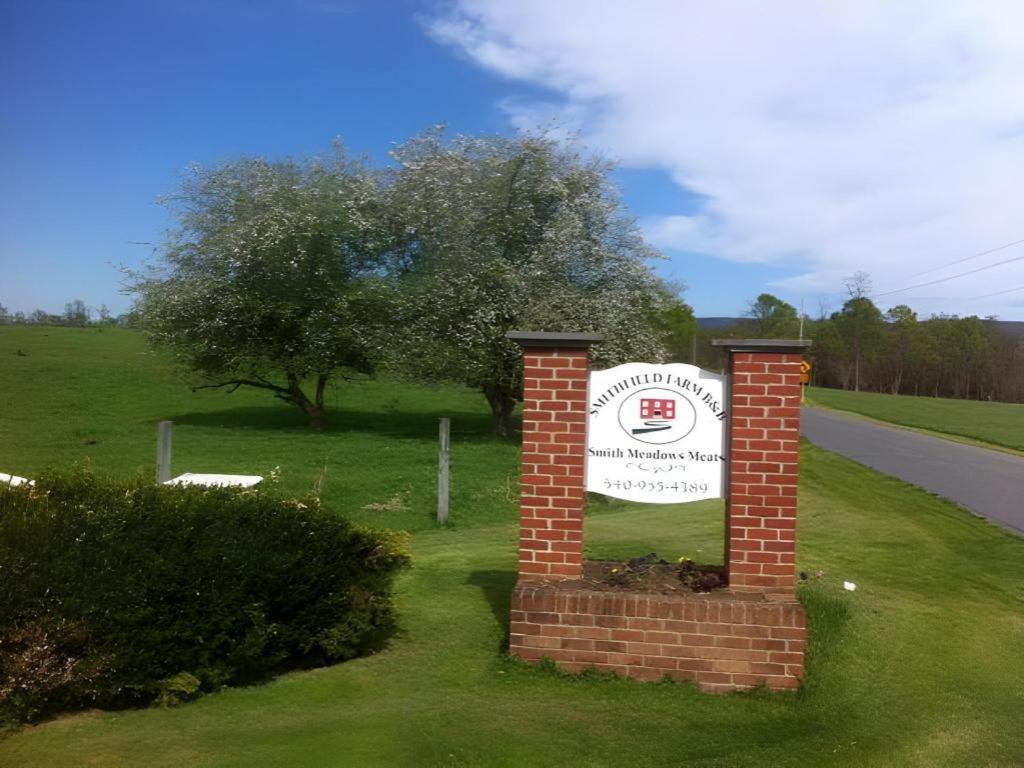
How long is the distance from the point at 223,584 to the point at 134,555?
1.50 ft

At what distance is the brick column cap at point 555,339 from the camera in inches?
202

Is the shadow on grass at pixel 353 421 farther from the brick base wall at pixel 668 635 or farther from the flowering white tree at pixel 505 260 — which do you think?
the brick base wall at pixel 668 635

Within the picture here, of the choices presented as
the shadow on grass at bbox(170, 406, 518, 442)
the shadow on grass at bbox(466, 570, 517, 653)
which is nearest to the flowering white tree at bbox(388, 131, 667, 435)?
the shadow on grass at bbox(170, 406, 518, 442)

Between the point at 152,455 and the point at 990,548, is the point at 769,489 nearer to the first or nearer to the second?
the point at 990,548

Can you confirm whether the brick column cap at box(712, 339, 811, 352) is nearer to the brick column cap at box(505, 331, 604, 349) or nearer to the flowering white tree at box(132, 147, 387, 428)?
the brick column cap at box(505, 331, 604, 349)

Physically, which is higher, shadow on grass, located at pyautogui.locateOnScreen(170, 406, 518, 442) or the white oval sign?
the white oval sign

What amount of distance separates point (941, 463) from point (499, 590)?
15001 mm

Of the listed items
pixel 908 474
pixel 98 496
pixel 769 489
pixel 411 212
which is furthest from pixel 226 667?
pixel 411 212

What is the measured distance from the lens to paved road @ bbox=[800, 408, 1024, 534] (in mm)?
13125

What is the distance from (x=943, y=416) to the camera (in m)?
37.0

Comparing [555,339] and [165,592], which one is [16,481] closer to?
[165,592]

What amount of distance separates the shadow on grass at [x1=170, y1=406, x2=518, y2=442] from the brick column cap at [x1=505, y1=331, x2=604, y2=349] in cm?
1599

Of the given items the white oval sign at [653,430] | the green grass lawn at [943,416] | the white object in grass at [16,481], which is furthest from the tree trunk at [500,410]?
the white oval sign at [653,430]

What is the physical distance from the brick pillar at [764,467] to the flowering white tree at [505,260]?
13857 millimetres
